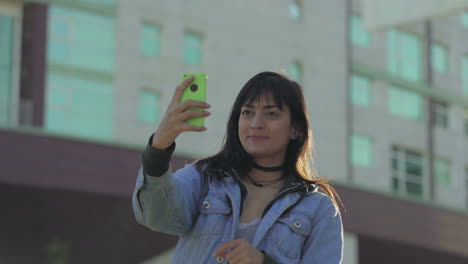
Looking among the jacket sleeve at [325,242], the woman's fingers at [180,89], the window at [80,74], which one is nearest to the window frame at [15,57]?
the window at [80,74]

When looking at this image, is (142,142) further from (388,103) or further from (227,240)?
(227,240)

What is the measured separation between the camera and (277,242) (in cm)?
400

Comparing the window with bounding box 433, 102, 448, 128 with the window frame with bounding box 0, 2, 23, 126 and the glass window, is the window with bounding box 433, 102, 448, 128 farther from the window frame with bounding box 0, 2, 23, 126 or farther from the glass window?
the window frame with bounding box 0, 2, 23, 126

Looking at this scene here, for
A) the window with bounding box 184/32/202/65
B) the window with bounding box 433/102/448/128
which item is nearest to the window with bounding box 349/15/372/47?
the window with bounding box 433/102/448/128

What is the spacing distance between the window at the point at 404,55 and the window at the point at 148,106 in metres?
10.4

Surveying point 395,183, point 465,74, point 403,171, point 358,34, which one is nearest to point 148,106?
point 358,34

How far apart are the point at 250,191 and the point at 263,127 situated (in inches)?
10.5

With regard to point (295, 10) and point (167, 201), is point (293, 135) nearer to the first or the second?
point (167, 201)

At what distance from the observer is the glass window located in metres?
27.8

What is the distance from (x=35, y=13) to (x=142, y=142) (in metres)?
4.34

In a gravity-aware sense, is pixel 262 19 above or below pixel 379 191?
above

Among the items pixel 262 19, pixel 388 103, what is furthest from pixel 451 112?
pixel 262 19

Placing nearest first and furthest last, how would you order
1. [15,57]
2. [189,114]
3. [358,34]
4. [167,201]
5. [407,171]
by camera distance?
[189,114] → [167,201] → [15,57] → [358,34] → [407,171]

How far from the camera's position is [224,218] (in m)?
4.06
